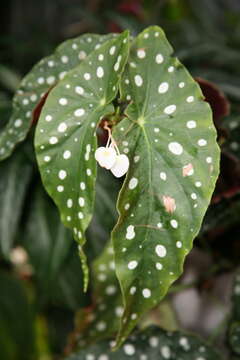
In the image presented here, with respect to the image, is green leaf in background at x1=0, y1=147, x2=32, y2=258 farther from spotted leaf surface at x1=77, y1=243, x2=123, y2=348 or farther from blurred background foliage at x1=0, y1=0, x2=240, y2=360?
spotted leaf surface at x1=77, y1=243, x2=123, y2=348

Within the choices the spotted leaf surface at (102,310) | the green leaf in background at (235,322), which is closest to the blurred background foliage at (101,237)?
the green leaf in background at (235,322)

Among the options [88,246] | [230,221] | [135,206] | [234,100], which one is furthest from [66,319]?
[135,206]

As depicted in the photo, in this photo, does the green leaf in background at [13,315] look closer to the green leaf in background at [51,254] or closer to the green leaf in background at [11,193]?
the green leaf in background at [51,254]

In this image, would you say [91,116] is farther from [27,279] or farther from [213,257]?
[27,279]

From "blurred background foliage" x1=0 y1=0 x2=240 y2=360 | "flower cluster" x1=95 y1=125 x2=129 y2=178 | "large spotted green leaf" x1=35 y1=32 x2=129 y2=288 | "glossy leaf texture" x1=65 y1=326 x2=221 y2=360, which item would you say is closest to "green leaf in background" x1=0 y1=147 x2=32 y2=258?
"blurred background foliage" x1=0 y1=0 x2=240 y2=360

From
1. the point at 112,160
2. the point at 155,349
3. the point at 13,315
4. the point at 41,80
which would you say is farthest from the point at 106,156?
the point at 13,315
